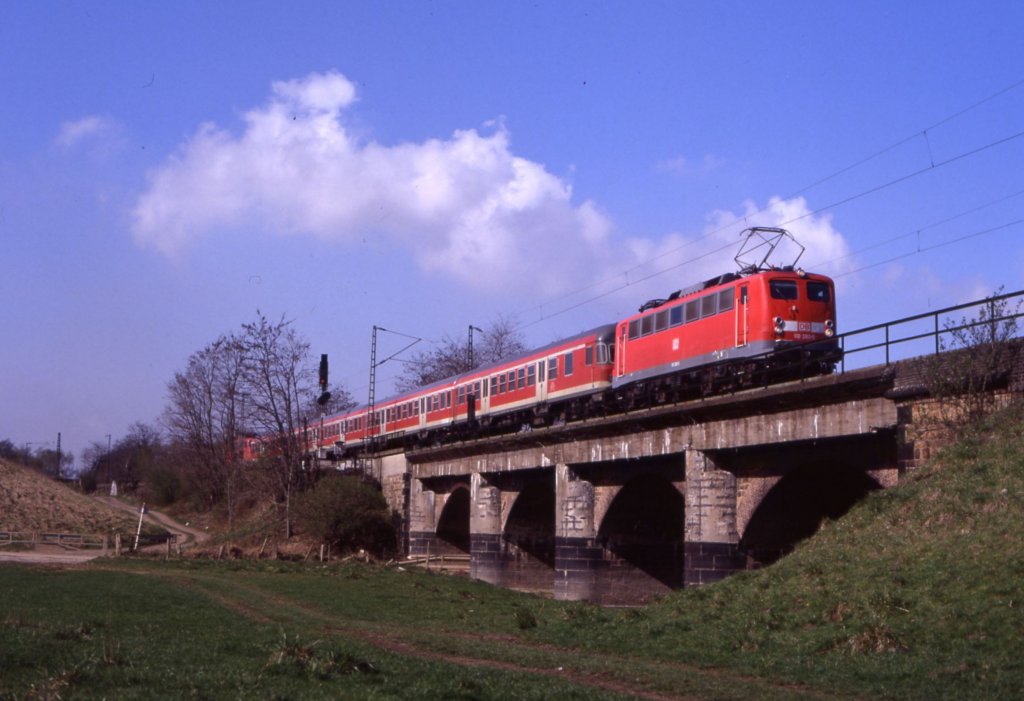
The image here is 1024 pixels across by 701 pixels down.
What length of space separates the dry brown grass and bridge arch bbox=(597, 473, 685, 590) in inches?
1681

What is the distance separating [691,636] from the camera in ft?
55.0

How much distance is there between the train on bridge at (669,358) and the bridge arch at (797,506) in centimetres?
259

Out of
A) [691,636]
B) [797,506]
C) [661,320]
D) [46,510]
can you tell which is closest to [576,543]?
[661,320]

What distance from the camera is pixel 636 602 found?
1394 inches

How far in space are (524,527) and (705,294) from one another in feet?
56.1

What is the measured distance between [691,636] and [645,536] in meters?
19.6

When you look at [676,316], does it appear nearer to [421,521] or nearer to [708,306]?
[708,306]

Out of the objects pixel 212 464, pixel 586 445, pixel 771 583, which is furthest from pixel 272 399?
pixel 771 583

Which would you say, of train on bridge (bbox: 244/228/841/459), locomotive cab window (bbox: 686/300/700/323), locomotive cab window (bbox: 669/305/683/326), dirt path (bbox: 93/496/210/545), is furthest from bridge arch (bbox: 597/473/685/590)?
dirt path (bbox: 93/496/210/545)

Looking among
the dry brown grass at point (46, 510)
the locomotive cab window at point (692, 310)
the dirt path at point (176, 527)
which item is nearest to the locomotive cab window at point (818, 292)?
the locomotive cab window at point (692, 310)

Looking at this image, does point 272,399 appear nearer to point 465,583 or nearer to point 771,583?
point 465,583

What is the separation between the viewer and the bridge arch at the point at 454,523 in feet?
172

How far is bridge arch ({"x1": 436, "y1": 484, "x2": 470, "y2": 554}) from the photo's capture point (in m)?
52.5

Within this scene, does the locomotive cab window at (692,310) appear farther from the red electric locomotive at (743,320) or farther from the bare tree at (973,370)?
the bare tree at (973,370)
